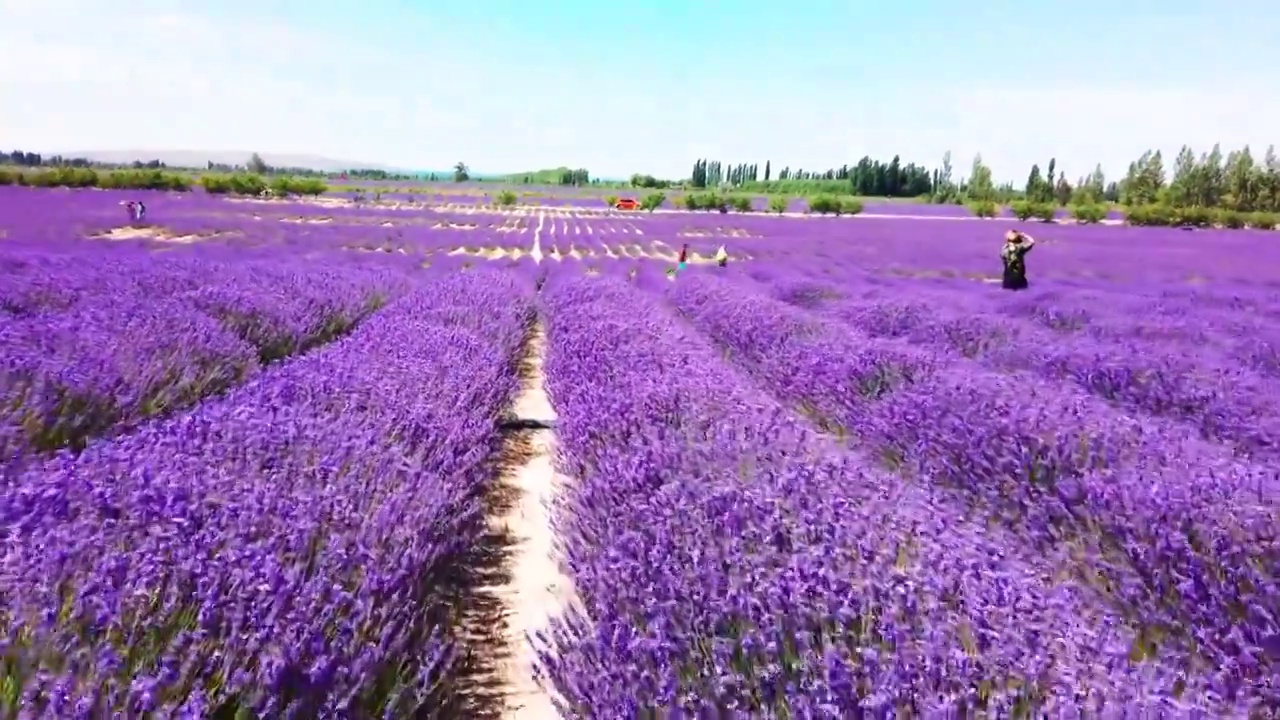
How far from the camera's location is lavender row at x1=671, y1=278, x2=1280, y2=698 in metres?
2.12

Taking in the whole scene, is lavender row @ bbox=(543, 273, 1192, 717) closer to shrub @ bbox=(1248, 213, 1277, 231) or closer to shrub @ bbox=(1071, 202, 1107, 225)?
shrub @ bbox=(1071, 202, 1107, 225)

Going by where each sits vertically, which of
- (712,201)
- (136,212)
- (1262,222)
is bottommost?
A: (136,212)

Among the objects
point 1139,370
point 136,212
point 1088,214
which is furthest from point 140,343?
point 1088,214

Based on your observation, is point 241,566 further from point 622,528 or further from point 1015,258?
point 1015,258

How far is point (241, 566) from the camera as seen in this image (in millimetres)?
1657

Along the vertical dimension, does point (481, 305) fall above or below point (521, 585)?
above

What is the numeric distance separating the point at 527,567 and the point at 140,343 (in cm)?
238

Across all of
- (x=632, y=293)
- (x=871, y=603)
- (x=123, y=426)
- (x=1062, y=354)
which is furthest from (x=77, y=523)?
(x=632, y=293)

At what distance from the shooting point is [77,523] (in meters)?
1.71

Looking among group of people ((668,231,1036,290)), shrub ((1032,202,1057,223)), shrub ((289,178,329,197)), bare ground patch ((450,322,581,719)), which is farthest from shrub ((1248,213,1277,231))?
shrub ((289,178,329,197))

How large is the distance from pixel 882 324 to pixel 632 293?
9.16 ft

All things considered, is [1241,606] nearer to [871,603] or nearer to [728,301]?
[871,603]

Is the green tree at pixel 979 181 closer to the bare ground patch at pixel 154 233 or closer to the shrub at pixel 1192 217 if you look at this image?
the shrub at pixel 1192 217

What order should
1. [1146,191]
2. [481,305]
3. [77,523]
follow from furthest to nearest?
[1146,191] < [481,305] < [77,523]
